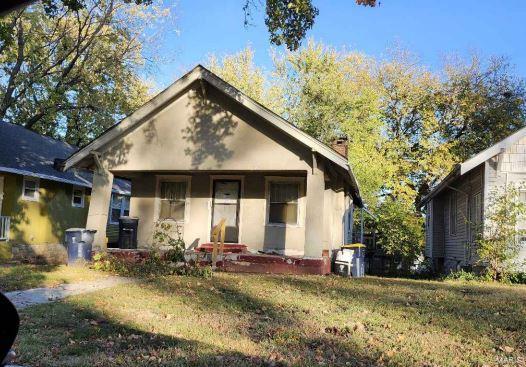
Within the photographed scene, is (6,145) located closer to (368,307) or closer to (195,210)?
(195,210)

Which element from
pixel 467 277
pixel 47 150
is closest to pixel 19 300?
pixel 467 277

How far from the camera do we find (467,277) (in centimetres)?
1489

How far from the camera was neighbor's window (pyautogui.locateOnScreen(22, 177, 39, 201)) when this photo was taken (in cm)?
1973

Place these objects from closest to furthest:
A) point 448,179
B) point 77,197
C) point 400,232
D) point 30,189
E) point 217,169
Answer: point 217,169
point 448,179
point 30,189
point 400,232
point 77,197

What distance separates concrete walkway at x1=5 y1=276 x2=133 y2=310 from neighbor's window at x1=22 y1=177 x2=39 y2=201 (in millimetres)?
11202

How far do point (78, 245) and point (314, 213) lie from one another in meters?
6.18

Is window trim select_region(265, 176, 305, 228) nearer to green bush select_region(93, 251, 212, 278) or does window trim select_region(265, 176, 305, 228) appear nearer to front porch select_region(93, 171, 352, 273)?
front porch select_region(93, 171, 352, 273)

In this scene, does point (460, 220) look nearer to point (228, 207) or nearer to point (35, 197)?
point (228, 207)

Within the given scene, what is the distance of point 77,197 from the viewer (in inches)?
931

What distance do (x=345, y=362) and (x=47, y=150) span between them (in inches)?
832

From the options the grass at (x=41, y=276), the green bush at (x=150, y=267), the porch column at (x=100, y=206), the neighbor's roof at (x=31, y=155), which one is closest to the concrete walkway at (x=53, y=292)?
the grass at (x=41, y=276)

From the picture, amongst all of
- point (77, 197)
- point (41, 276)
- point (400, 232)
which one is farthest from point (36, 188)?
point (400, 232)

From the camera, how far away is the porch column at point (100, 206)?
14656 millimetres

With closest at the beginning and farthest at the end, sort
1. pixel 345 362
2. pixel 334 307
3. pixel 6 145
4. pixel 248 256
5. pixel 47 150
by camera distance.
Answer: pixel 345 362 < pixel 334 307 < pixel 248 256 < pixel 6 145 < pixel 47 150
